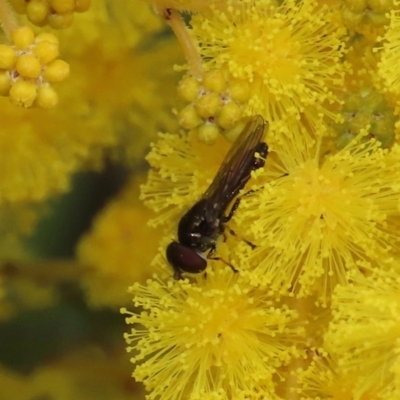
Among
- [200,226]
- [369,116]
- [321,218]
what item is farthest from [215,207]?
[369,116]

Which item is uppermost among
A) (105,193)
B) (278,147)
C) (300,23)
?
(300,23)

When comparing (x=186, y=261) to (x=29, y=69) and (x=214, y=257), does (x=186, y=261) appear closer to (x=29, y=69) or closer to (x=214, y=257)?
(x=214, y=257)

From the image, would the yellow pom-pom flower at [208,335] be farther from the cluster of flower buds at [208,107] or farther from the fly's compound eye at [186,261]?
the cluster of flower buds at [208,107]

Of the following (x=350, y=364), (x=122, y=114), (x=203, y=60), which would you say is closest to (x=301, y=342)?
(x=350, y=364)

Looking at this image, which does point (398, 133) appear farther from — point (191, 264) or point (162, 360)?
point (162, 360)

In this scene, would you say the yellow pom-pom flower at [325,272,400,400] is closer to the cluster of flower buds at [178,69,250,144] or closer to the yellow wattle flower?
the cluster of flower buds at [178,69,250,144]

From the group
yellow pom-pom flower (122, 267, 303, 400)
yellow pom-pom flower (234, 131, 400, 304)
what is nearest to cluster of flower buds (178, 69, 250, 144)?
yellow pom-pom flower (234, 131, 400, 304)

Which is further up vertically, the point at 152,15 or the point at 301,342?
the point at 152,15
